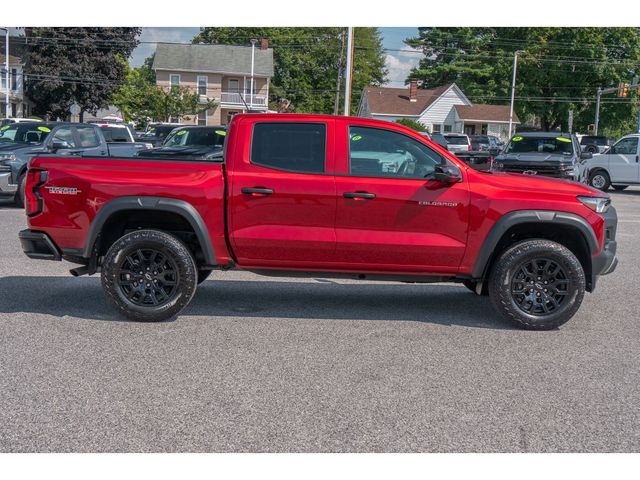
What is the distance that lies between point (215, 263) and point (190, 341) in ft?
2.92

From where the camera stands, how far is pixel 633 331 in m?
6.99

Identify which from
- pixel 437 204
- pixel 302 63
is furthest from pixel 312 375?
pixel 302 63

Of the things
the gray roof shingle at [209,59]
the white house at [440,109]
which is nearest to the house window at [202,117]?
the gray roof shingle at [209,59]

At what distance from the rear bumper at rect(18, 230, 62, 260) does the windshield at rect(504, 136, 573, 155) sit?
51.5 feet

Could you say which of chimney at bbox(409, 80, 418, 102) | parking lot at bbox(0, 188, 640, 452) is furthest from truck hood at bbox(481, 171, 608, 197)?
chimney at bbox(409, 80, 418, 102)

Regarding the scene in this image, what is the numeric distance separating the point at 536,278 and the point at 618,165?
1962 cm

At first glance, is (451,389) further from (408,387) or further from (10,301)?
(10,301)

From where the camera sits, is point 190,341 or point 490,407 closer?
point 490,407

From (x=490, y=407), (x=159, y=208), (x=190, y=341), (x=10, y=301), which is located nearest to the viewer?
(x=490, y=407)

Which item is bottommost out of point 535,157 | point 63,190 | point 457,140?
point 63,190

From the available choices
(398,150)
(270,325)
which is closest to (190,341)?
(270,325)

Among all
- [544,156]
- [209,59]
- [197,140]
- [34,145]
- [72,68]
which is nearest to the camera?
[34,145]

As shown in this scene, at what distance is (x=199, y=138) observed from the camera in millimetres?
17875

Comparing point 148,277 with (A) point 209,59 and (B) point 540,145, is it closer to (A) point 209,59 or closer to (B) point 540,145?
(B) point 540,145
